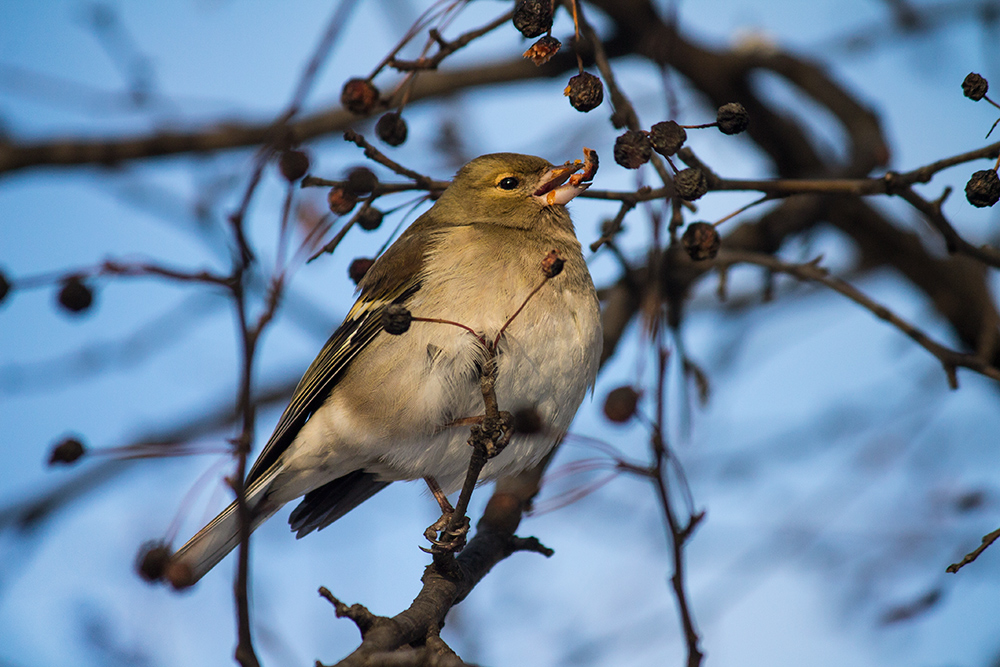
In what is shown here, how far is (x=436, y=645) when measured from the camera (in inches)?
104

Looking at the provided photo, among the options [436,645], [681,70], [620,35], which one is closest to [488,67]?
[620,35]

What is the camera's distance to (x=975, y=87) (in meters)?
2.59

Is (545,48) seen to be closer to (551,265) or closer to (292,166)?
(551,265)

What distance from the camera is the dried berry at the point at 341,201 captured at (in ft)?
10.3

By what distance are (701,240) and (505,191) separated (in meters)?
1.80

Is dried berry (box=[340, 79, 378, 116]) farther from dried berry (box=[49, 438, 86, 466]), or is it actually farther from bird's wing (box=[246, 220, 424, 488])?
dried berry (box=[49, 438, 86, 466])

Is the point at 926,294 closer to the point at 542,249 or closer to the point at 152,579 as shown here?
the point at 542,249

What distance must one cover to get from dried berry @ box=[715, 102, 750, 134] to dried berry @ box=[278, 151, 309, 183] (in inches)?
51.3

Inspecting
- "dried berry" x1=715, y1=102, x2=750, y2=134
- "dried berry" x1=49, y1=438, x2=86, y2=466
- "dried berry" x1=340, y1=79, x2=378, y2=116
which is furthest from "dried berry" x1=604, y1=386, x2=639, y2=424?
"dried berry" x1=49, y1=438, x2=86, y2=466

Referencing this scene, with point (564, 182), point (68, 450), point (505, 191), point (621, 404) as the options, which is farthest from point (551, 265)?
point (505, 191)

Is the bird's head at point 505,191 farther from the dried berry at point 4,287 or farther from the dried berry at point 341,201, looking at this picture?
the dried berry at point 4,287

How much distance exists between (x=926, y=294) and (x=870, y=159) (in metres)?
1.41

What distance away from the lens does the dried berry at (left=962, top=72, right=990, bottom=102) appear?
2576 millimetres

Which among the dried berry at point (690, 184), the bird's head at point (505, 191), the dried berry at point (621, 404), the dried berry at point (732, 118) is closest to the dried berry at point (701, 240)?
the dried berry at point (690, 184)
